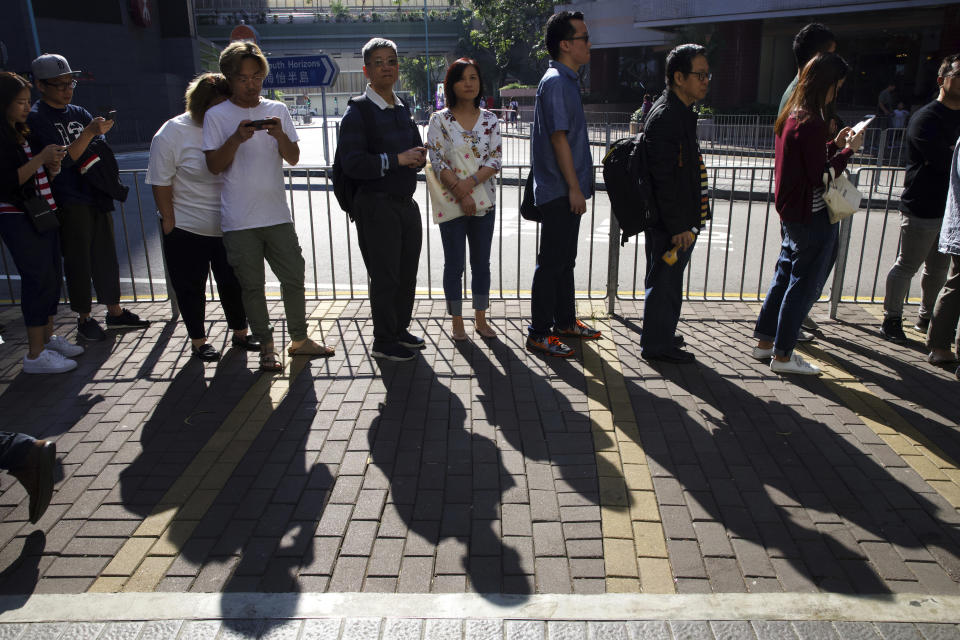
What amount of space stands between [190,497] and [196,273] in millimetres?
2031

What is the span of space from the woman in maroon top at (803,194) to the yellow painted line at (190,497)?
3135 millimetres

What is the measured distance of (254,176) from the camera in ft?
15.3

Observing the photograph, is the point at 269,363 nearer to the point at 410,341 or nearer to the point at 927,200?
the point at 410,341

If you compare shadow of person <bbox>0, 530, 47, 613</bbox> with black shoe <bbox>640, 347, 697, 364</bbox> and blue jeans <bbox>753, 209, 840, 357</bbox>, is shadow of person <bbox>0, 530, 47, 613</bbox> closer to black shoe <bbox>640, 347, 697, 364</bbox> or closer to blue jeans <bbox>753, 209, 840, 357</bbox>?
black shoe <bbox>640, 347, 697, 364</bbox>

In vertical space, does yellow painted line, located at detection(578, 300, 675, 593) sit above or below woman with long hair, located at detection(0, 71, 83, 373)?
below

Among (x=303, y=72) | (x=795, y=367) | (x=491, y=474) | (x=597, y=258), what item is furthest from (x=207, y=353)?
(x=303, y=72)

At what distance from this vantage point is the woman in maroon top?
4.30 meters

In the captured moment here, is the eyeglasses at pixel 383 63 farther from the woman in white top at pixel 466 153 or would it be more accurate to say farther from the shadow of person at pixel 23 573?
the shadow of person at pixel 23 573

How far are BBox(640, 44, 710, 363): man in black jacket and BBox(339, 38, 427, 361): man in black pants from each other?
56.8 inches

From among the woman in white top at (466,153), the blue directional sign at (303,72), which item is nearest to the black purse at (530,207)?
the woman in white top at (466,153)

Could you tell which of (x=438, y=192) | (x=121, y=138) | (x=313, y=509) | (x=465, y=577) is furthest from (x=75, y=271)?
(x=121, y=138)

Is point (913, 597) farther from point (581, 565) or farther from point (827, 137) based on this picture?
point (827, 137)

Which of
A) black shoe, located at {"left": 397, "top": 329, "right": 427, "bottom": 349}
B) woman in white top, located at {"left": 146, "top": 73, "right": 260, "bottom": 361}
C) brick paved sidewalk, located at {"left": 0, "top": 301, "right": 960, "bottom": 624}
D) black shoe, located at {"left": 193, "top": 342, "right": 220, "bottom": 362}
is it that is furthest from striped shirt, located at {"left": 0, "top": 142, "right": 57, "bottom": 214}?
black shoe, located at {"left": 397, "top": 329, "right": 427, "bottom": 349}

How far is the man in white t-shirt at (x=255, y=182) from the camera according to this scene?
4441mm
